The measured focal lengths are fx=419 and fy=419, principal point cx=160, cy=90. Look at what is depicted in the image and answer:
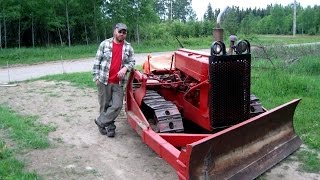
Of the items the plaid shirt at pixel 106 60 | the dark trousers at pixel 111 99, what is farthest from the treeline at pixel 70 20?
the dark trousers at pixel 111 99

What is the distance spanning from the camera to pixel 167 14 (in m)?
67.3

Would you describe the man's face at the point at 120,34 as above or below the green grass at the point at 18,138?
above

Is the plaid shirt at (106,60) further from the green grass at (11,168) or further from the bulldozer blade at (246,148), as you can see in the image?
the bulldozer blade at (246,148)

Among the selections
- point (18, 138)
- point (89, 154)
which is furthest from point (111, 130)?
point (18, 138)

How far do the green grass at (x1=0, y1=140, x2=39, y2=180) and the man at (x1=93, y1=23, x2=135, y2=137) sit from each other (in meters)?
1.62

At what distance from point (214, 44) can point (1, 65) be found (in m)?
17.3

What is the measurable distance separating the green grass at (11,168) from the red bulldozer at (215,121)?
5.09ft

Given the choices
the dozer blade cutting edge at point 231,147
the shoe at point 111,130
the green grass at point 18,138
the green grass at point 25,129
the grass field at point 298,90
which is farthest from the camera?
the shoe at point 111,130

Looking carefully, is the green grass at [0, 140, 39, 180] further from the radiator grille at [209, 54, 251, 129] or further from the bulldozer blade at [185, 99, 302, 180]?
the radiator grille at [209, 54, 251, 129]

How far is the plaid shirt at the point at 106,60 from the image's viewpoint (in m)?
6.52

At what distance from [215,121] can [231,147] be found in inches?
24.8

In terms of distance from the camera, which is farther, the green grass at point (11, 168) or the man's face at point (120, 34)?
the man's face at point (120, 34)

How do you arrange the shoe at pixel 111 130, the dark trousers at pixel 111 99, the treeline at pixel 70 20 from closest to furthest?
the dark trousers at pixel 111 99 < the shoe at pixel 111 130 < the treeline at pixel 70 20

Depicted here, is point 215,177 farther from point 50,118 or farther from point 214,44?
point 50,118
